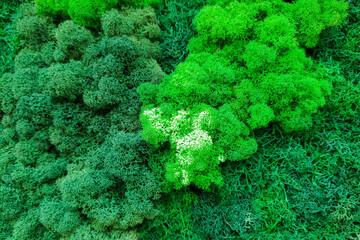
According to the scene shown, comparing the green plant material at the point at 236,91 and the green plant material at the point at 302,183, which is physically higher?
the green plant material at the point at 236,91

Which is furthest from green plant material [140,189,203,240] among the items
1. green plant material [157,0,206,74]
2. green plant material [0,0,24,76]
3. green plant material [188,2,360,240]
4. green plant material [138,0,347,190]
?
green plant material [0,0,24,76]

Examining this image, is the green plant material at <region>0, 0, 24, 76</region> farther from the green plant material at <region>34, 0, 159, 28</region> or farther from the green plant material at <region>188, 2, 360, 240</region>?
the green plant material at <region>188, 2, 360, 240</region>

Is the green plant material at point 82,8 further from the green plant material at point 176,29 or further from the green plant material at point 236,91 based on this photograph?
the green plant material at point 236,91

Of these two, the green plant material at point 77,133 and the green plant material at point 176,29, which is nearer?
the green plant material at point 77,133

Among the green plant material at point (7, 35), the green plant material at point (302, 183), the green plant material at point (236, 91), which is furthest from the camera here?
the green plant material at point (7, 35)

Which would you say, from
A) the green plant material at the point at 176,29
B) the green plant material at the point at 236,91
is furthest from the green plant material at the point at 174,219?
the green plant material at the point at 176,29

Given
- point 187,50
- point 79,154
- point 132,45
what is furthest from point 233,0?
point 79,154

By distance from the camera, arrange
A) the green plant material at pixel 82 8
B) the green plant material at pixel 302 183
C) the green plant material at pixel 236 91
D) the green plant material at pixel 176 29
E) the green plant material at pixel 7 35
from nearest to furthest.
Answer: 1. the green plant material at pixel 236 91
2. the green plant material at pixel 302 183
3. the green plant material at pixel 82 8
4. the green plant material at pixel 176 29
5. the green plant material at pixel 7 35
